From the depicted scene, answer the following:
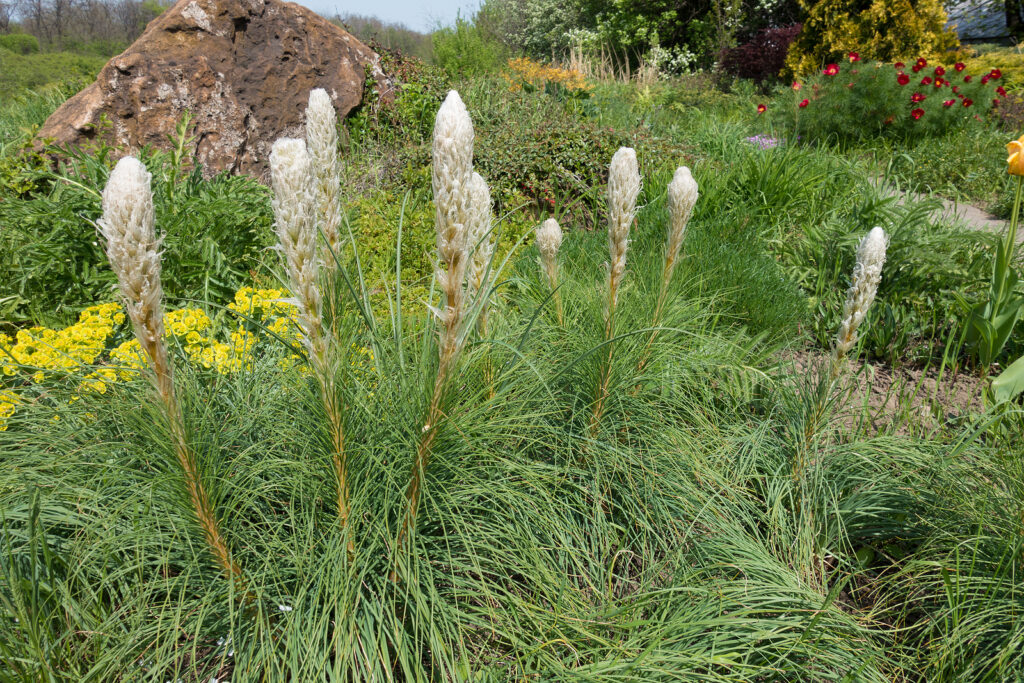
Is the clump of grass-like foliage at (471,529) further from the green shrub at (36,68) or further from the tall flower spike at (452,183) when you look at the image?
the green shrub at (36,68)

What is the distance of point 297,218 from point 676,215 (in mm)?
1604

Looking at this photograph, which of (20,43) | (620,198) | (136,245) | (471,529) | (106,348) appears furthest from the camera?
(20,43)

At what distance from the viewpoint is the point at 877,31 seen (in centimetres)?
1115

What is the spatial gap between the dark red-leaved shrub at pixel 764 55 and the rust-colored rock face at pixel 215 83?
10.1 meters

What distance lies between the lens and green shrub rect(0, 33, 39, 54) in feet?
57.5

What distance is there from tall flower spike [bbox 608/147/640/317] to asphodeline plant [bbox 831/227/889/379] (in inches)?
33.1

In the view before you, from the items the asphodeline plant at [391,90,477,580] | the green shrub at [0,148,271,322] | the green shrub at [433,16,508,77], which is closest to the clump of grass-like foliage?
the asphodeline plant at [391,90,477,580]

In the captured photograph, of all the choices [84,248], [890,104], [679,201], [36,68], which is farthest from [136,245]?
[36,68]

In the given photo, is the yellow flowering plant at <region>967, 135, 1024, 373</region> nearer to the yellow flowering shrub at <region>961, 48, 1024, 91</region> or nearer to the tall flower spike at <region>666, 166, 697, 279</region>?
the tall flower spike at <region>666, 166, 697, 279</region>

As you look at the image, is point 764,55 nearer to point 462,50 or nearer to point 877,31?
point 877,31

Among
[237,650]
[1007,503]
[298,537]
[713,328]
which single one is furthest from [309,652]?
[713,328]

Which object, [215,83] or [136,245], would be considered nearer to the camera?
[136,245]

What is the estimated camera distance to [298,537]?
182 cm

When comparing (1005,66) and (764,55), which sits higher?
(764,55)
